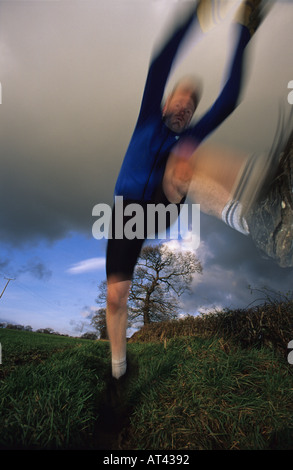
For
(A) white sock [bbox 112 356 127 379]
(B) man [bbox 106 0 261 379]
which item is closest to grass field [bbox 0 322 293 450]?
(A) white sock [bbox 112 356 127 379]

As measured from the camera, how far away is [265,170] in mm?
1896

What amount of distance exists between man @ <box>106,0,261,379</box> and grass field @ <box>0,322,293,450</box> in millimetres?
367

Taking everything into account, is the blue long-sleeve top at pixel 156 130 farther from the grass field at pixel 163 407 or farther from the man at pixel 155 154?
the grass field at pixel 163 407

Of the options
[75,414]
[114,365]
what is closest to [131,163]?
[114,365]

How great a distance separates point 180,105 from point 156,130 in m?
0.29

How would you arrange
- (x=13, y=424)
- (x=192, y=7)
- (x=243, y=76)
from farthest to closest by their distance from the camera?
1. (x=243, y=76)
2. (x=192, y=7)
3. (x=13, y=424)

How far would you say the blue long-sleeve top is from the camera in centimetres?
196

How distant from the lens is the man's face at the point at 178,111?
80.5 inches

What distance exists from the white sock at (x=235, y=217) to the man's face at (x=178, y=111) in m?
0.75

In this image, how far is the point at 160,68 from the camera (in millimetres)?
1923

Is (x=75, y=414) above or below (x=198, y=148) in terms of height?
below

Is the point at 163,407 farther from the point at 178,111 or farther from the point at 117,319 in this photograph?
the point at 178,111

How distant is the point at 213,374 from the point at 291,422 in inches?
26.6
